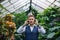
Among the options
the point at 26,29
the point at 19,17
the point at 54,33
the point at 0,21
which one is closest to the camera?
the point at 0,21

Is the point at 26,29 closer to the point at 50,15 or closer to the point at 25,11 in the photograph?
the point at 50,15

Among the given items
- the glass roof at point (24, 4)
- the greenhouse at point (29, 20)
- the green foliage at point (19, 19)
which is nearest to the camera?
the greenhouse at point (29, 20)

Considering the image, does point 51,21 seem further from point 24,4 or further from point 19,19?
point 24,4

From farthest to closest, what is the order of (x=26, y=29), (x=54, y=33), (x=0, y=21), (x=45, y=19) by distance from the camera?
1. (x=45, y=19)
2. (x=54, y=33)
3. (x=26, y=29)
4. (x=0, y=21)

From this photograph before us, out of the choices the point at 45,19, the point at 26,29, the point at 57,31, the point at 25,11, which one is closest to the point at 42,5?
the point at 25,11

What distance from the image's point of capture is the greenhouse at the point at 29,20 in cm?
506

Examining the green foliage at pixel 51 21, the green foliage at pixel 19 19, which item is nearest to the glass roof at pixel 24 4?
the green foliage at pixel 19 19

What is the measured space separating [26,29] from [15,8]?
5566 mm

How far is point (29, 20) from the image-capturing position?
539 cm

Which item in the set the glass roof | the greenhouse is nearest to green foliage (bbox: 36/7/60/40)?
the greenhouse

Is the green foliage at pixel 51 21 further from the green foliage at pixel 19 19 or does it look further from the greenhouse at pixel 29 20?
the green foliage at pixel 19 19

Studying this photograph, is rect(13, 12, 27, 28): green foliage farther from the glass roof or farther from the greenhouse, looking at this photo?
the glass roof

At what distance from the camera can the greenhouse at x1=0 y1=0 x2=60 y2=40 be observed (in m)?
5.06

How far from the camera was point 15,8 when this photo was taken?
36.2ft
